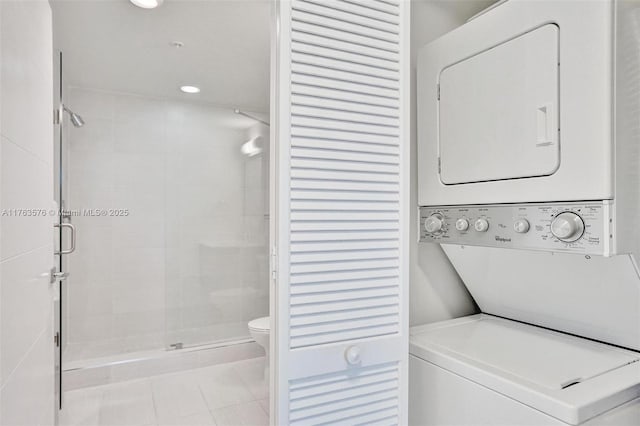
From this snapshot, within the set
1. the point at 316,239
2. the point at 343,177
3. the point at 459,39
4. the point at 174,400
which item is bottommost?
the point at 174,400

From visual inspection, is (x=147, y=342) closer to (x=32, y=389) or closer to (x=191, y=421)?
(x=191, y=421)

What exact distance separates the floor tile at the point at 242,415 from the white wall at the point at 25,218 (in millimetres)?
1008

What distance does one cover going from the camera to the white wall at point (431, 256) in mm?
1785

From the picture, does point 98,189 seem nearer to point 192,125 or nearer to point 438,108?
point 192,125

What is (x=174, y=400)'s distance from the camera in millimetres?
2666

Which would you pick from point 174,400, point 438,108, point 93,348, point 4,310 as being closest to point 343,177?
point 438,108

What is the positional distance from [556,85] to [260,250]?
127 inches

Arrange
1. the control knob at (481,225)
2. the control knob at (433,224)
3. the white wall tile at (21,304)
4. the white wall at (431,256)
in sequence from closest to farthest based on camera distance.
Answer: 1. the white wall tile at (21,304)
2. the control knob at (481,225)
3. the control knob at (433,224)
4. the white wall at (431,256)

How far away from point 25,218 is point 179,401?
193 cm

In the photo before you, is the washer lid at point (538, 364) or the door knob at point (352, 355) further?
the door knob at point (352, 355)

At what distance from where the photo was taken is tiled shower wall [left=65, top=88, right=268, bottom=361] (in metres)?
3.34

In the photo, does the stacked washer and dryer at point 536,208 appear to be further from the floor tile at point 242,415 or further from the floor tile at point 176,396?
the floor tile at point 176,396

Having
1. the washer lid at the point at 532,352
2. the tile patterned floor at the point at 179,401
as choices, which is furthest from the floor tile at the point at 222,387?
the washer lid at the point at 532,352

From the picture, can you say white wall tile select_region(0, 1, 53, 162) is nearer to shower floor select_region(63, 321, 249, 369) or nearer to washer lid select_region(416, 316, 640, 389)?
washer lid select_region(416, 316, 640, 389)
